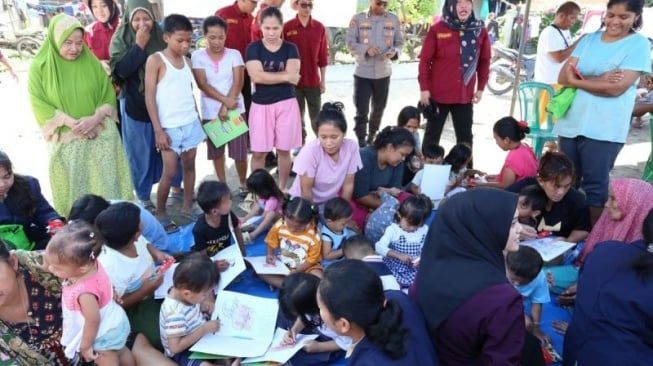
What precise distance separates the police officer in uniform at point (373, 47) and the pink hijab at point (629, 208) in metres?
2.73

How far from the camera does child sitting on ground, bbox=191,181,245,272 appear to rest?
9.17 feet

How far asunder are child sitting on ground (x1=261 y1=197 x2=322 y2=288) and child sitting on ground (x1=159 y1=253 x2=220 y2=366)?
0.66 metres

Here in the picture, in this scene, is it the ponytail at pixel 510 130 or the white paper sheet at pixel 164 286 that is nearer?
the white paper sheet at pixel 164 286

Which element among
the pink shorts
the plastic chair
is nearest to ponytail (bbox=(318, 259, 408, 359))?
the pink shorts

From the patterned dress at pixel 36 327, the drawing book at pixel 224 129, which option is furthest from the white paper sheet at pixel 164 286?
the drawing book at pixel 224 129

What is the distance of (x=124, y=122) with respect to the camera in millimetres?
3861

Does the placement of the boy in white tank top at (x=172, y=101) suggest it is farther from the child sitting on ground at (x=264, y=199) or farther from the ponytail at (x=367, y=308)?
the ponytail at (x=367, y=308)

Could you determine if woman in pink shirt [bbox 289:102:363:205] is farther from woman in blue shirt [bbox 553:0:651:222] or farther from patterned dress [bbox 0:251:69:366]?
patterned dress [bbox 0:251:69:366]

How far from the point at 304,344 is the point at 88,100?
2181mm

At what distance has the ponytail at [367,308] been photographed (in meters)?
1.47

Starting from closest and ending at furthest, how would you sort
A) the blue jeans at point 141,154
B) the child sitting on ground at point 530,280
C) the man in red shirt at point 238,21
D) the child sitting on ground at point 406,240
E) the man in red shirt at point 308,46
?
the child sitting on ground at point 530,280 < the child sitting on ground at point 406,240 < the blue jeans at point 141,154 < the man in red shirt at point 238,21 < the man in red shirt at point 308,46

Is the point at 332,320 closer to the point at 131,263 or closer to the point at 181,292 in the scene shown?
the point at 181,292

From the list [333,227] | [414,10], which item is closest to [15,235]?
[333,227]

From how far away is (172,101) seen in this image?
350 centimetres
